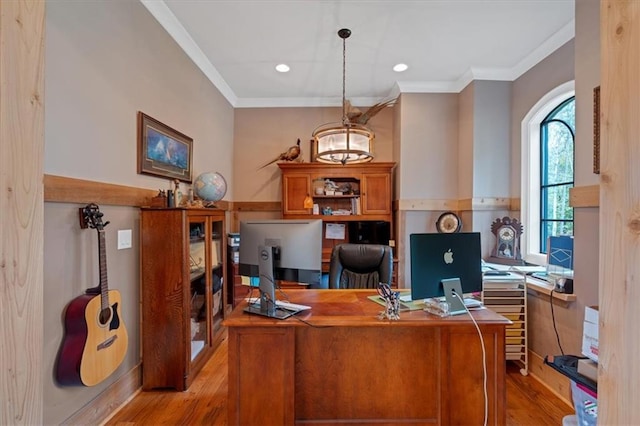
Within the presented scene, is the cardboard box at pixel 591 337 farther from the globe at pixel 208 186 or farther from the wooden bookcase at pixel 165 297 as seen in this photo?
the globe at pixel 208 186

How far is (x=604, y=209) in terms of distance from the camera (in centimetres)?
75

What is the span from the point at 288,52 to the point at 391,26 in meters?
1.09

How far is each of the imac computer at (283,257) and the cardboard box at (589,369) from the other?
3.97 feet

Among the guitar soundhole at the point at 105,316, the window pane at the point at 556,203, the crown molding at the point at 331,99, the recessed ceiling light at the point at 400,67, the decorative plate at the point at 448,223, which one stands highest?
the recessed ceiling light at the point at 400,67

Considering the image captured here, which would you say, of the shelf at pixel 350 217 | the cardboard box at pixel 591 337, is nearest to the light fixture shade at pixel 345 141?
the shelf at pixel 350 217

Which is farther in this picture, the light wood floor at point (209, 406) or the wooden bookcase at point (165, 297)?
the wooden bookcase at point (165, 297)

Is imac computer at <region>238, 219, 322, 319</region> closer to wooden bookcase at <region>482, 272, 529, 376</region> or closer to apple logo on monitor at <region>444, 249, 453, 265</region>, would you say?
apple logo on monitor at <region>444, 249, 453, 265</region>

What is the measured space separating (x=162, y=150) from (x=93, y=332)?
1513mm

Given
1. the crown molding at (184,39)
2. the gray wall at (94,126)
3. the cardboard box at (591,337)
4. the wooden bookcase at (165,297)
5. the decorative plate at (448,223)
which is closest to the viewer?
the cardboard box at (591,337)

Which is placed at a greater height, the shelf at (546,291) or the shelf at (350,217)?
the shelf at (350,217)

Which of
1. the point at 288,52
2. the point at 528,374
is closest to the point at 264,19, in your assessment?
the point at 288,52

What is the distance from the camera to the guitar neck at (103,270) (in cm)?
176

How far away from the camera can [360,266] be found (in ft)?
8.84

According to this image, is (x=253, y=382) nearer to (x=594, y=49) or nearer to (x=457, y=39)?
(x=594, y=49)
